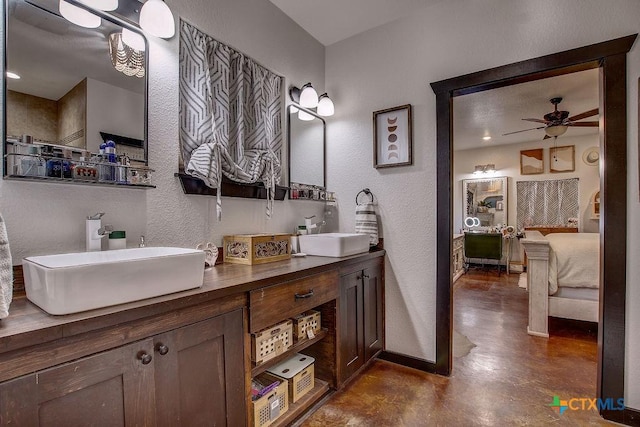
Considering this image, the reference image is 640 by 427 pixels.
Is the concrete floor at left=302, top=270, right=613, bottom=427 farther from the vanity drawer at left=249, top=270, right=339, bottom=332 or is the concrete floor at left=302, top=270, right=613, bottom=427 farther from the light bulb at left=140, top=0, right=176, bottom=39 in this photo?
the light bulb at left=140, top=0, right=176, bottom=39

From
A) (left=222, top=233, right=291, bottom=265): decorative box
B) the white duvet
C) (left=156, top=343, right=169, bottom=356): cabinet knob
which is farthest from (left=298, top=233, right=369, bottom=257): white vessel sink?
the white duvet

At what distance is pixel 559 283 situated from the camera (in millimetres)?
2926

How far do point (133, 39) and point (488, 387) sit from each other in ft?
9.32

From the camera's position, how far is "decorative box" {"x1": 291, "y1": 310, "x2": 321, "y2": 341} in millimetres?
1688

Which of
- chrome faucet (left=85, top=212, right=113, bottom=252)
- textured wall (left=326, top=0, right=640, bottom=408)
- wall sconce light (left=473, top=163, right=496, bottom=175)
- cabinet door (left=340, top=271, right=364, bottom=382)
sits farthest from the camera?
wall sconce light (left=473, top=163, right=496, bottom=175)

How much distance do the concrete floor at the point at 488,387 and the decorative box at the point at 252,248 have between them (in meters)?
0.93

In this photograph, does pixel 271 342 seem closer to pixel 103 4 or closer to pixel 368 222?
pixel 368 222

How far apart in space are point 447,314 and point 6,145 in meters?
2.45

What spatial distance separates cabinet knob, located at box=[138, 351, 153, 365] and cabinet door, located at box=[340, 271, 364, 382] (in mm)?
1152

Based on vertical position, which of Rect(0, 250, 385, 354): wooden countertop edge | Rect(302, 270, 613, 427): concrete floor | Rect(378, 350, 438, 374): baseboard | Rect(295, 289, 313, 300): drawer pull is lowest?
Rect(302, 270, 613, 427): concrete floor

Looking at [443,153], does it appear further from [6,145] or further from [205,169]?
[6,145]

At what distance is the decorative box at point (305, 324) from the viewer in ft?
5.54

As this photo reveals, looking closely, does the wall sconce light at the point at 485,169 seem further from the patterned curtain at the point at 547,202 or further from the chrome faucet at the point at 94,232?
the chrome faucet at the point at 94,232

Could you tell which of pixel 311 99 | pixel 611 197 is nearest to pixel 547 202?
pixel 611 197
